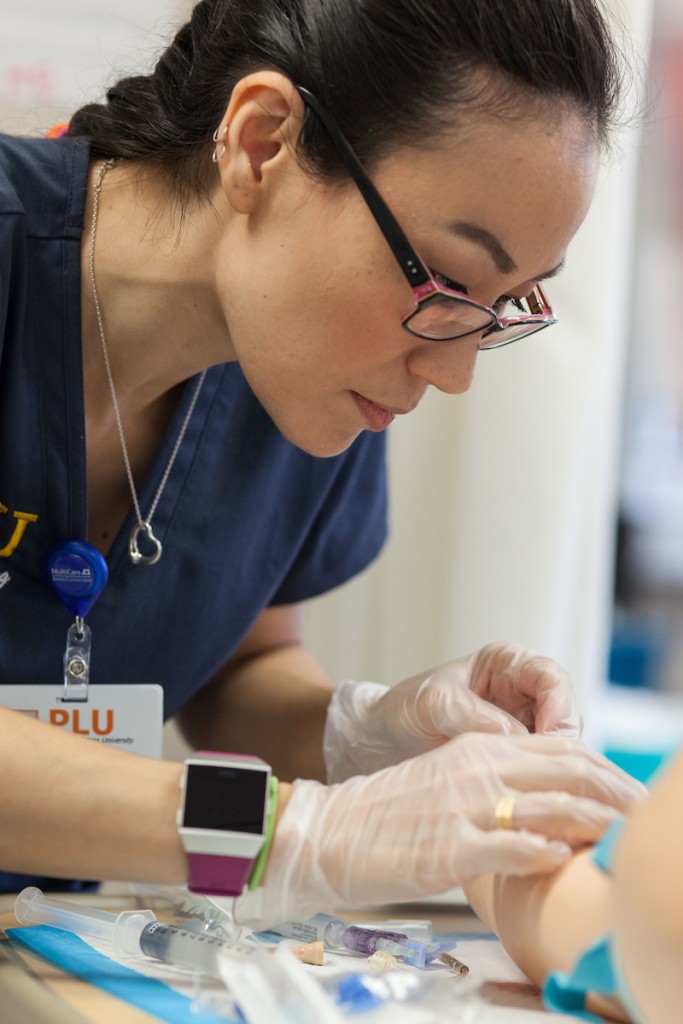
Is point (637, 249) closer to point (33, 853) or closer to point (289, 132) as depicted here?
point (289, 132)

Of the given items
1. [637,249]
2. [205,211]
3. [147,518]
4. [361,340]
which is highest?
[637,249]

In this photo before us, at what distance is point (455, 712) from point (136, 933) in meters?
0.39

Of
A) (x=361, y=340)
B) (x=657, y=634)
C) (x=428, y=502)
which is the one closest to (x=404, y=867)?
(x=361, y=340)

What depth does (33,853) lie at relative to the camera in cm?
93

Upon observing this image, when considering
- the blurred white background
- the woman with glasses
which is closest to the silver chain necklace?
the woman with glasses

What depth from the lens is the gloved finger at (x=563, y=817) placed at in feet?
2.77

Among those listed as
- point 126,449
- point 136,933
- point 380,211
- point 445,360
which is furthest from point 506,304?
point 136,933

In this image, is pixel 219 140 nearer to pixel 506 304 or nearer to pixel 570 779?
pixel 506 304

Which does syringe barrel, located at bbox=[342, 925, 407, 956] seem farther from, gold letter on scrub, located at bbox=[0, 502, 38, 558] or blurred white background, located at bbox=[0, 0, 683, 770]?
blurred white background, located at bbox=[0, 0, 683, 770]

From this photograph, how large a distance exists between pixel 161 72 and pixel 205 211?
189mm

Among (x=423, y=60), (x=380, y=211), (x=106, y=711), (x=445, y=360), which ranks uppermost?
(x=423, y=60)

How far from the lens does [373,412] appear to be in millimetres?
1165

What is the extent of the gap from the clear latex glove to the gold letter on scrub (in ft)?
1.49

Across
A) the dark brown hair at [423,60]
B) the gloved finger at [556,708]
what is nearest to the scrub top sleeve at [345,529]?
the gloved finger at [556,708]
